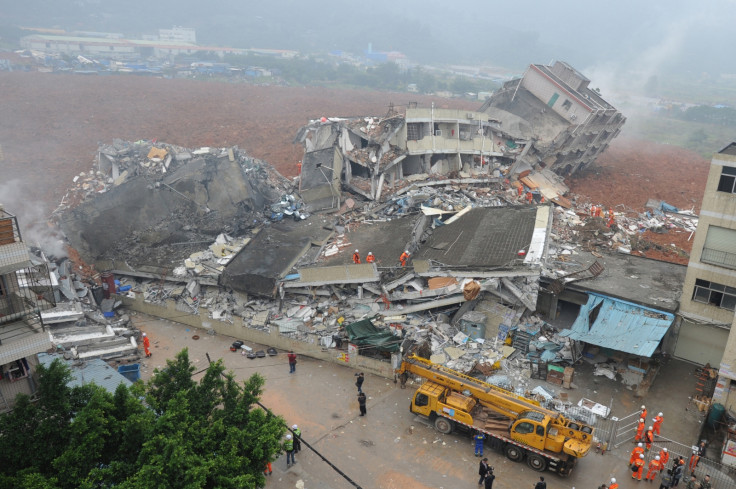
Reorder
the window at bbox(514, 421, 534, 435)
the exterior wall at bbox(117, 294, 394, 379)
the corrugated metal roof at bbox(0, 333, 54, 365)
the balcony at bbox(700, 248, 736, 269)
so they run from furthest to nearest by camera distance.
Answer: the exterior wall at bbox(117, 294, 394, 379)
the balcony at bbox(700, 248, 736, 269)
the window at bbox(514, 421, 534, 435)
the corrugated metal roof at bbox(0, 333, 54, 365)

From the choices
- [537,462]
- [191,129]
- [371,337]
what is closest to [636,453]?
[537,462]

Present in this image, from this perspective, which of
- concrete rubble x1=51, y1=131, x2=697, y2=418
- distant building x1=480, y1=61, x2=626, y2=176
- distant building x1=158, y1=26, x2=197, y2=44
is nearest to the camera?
concrete rubble x1=51, y1=131, x2=697, y2=418

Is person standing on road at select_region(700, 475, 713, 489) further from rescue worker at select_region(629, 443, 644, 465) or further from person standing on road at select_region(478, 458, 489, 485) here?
person standing on road at select_region(478, 458, 489, 485)

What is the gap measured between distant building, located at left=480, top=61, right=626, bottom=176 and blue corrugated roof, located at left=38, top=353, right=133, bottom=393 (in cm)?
2447

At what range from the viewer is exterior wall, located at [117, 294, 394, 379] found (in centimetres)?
1553

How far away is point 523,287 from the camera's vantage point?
1642 cm

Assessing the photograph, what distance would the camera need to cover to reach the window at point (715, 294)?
14359mm

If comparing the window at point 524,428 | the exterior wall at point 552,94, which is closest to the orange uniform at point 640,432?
the window at point 524,428

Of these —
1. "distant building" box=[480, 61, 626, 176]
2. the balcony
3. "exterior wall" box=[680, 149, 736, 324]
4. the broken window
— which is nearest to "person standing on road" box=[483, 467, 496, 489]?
"exterior wall" box=[680, 149, 736, 324]

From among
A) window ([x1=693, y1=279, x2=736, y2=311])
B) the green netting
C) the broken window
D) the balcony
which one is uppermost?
the broken window

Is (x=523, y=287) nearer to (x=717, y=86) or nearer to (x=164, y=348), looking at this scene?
(x=164, y=348)

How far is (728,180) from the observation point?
1373 cm

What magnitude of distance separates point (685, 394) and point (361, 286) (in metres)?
9.91

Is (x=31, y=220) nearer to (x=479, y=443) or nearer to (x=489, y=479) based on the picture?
(x=479, y=443)
